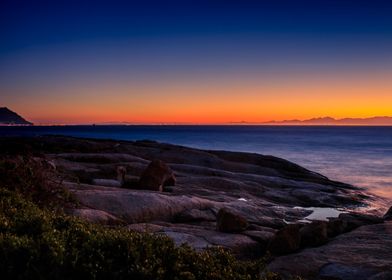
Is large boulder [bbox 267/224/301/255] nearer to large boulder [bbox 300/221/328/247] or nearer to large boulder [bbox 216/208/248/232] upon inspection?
large boulder [bbox 300/221/328/247]

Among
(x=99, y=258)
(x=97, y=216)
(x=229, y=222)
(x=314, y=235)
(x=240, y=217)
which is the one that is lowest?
(x=314, y=235)

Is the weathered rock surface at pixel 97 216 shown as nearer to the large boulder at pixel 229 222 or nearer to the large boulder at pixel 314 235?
the large boulder at pixel 229 222

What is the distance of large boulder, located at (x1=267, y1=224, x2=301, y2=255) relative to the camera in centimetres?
1431

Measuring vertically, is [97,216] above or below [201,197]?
above

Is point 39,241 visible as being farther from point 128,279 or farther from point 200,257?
point 200,257

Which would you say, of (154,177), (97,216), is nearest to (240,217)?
(97,216)

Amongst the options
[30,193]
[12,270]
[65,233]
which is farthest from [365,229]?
[12,270]

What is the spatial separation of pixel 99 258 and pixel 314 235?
1076 cm

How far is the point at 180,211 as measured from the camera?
19.0m

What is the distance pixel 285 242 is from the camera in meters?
14.4

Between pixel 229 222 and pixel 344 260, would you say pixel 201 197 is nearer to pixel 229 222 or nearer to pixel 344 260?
pixel 229 222

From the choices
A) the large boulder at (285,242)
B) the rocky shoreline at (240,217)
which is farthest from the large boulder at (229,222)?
the large boulder at (285,242)

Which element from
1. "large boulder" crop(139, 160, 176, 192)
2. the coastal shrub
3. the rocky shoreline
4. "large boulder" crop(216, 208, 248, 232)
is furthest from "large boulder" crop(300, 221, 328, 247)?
"large boulder" crop(139, 160, 176, 192)

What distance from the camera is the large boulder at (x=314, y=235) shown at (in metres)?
15.4
